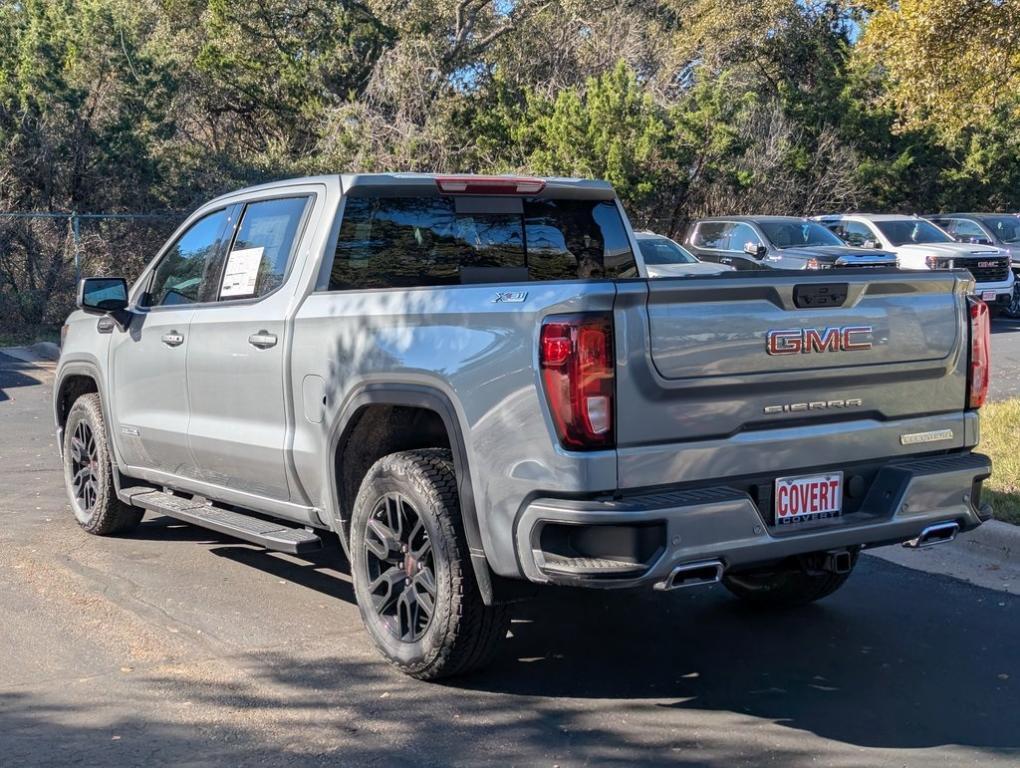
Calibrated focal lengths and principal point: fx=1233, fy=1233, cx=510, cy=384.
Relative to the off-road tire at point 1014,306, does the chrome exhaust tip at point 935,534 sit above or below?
above

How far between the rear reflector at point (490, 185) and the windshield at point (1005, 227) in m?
20.2

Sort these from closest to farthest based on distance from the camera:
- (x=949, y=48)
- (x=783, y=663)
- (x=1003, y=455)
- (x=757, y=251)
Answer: (x=783, y=663)
(x=1003, y=455)
(x=949, y=48)
(x=757, y=251)

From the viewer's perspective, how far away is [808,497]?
4.72 metres

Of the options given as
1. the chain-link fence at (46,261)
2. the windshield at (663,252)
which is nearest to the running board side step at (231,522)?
the windshield at (663,252)

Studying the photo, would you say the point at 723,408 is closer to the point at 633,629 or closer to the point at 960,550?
the point at 633,629

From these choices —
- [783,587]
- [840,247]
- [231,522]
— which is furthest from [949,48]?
[231,522]

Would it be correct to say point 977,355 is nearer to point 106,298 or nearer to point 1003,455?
point 1003,455

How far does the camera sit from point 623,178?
23.8 metres

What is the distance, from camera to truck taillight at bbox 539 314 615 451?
4.26 meters

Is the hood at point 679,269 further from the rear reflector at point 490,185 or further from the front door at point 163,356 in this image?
the rear reflector at point 490,185

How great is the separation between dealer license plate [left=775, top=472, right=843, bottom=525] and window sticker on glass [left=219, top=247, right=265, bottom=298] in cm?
284

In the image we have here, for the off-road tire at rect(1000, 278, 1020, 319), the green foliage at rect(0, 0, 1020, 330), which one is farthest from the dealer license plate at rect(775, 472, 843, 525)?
the off-road tire at rect(1000, 278, 1020, 319)

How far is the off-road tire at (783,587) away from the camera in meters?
6.00

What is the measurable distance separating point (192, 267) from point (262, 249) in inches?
31.5
